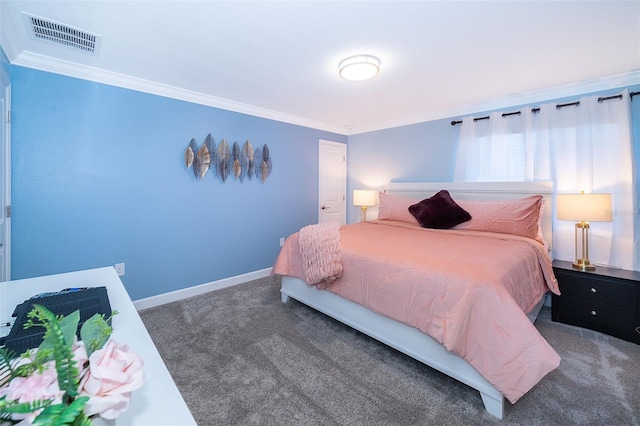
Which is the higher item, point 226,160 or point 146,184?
point 226,160

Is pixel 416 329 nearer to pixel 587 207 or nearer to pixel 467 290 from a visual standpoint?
pixel 467 290

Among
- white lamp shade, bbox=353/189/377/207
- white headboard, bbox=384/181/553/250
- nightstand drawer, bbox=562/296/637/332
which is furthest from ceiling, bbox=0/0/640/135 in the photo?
nightstand drawer, bbox=562/296/637/332

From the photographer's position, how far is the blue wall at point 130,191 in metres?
2.25

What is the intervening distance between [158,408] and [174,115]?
3053 mm

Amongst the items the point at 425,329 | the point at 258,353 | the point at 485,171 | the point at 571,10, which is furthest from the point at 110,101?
the point at 485,171

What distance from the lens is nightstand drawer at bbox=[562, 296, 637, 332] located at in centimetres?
219

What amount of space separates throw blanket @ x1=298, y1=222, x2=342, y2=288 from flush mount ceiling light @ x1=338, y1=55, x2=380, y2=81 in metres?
1.37

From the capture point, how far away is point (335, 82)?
2768mm

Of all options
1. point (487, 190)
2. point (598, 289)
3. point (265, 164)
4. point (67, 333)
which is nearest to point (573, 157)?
point (487, 190)

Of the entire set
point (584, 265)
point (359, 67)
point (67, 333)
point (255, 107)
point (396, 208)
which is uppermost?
point (255, 107)

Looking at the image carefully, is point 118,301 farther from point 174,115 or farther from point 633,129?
point 633,129

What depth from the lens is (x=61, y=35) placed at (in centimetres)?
194

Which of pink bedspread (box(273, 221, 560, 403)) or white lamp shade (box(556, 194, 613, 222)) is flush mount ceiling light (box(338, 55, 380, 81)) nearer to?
pink bedspread (box(273, 221, 560, 403))

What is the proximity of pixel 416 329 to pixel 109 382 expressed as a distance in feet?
5.85
